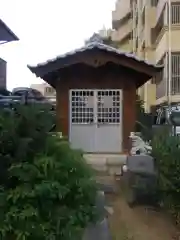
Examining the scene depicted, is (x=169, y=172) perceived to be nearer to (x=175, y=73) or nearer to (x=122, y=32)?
(x=175, y=73)

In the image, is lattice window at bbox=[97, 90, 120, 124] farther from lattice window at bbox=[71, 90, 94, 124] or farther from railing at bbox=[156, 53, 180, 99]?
railing at bbox=[156, 53, 180, 99]

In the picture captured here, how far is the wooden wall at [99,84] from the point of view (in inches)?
606

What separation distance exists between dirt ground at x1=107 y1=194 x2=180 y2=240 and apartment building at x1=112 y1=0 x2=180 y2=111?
64.7 feet

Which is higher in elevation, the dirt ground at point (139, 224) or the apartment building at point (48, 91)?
the apartment building at point (48, 91)

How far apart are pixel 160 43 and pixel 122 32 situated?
85.8 ft

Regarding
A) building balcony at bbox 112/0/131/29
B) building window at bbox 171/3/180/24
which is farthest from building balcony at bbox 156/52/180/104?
building balcony at bbox 112/0/131/29

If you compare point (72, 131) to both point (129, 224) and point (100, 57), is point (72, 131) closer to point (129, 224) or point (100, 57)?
point (100, 57)

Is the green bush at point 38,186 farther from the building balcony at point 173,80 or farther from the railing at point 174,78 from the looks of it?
the railing at point 174,78

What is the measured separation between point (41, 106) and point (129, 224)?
3.57 metres

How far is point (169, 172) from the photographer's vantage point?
25.6 feet

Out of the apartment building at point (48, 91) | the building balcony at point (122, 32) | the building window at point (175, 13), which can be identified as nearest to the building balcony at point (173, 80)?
the building window at point (175, 13)

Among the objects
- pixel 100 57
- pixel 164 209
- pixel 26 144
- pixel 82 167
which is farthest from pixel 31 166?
pixel 100 57

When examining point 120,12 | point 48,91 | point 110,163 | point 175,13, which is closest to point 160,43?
point 175,13

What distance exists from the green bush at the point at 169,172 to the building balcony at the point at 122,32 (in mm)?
46615
